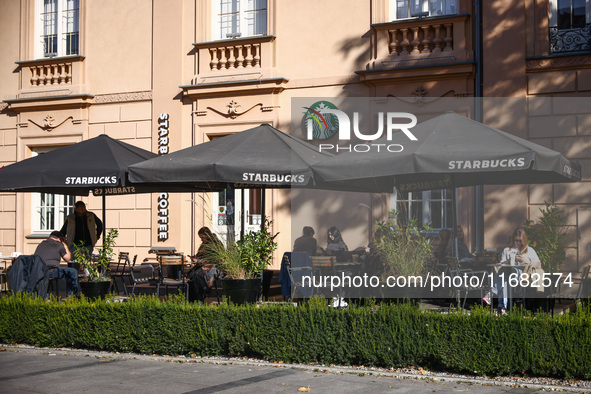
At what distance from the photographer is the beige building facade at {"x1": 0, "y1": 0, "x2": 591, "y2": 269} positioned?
14.3 metres

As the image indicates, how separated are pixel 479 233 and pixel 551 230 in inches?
156

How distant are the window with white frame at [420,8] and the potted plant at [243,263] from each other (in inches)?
274

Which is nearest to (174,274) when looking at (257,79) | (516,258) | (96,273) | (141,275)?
(141,275)

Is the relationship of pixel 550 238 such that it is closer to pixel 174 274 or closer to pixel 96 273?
pixel 174 274

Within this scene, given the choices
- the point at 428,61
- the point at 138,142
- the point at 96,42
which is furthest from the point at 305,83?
the point at 96,42

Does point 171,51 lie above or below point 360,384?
above

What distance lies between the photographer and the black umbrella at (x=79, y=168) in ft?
38.3

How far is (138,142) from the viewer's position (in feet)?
58.4

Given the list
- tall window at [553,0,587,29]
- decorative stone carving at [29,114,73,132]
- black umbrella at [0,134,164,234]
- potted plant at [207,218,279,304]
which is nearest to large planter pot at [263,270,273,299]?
potted plant at [207,218,279,304]

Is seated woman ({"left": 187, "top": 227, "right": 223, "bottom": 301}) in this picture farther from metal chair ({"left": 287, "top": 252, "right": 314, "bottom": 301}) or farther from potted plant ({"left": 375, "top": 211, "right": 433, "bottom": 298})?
potted plant ({"left": 375, "top": 211, "right": 433, "bottom": 298})

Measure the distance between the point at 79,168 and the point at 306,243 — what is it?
3.69m

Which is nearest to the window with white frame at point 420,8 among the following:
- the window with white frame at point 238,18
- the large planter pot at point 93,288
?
the window with white frame at point 238,18

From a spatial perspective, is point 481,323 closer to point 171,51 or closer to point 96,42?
point 171,51

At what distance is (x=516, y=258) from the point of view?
10078 mm
